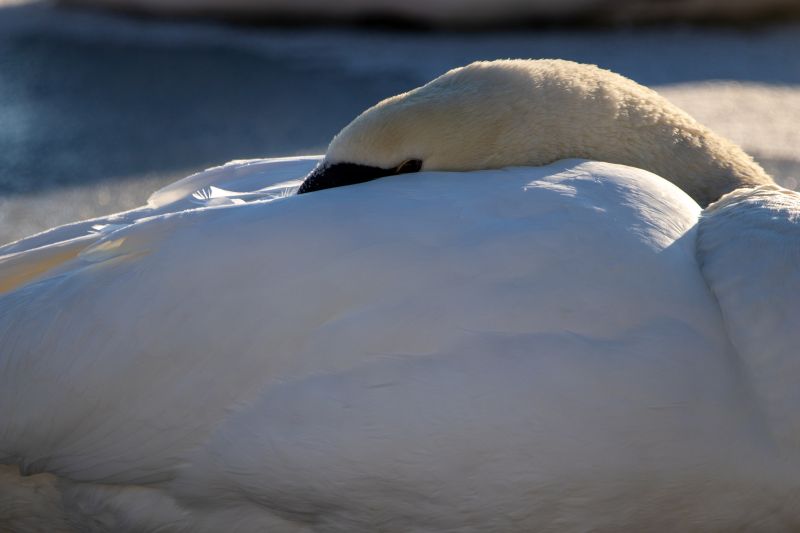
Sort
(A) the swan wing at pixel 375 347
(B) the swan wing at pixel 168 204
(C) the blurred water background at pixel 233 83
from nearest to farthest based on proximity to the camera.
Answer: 1. (A) the swan wing at pixel 375 347
2. (B) the swan wing at pixel 168 204
3. (C) the blurred water background at pixel 233 83

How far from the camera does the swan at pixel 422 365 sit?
1.70m

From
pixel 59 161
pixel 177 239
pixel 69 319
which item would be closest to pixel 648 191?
pixel 177 239

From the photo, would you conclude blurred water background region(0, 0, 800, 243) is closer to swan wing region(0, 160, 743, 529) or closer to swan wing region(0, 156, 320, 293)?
swan wing region(0, 156, 320, 293)

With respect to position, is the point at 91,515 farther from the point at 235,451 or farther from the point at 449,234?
the point at 449,234

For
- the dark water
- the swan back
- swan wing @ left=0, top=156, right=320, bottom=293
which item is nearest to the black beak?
swan wing @ left=0, top=156, right=320, bottom=293

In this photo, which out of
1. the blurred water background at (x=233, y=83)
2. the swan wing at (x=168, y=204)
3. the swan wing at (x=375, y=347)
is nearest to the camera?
the swan wing at (x=375, y=347)

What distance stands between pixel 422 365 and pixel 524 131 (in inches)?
24.9

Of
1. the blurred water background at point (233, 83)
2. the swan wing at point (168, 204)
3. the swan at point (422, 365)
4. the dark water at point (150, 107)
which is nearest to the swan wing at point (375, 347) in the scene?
the swan at point (422, 365)

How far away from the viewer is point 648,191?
6.35 feet

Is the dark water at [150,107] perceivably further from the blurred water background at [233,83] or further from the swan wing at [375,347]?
the swan wing at [375,347]

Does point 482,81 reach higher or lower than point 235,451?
higher

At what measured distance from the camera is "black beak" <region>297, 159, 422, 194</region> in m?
2.15

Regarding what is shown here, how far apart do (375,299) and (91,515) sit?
24.9 inches

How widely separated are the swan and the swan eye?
165 millimetres
